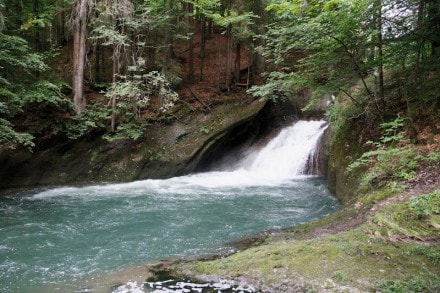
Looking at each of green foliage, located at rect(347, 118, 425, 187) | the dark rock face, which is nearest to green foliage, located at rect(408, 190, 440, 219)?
green foliage, located at rect(347, 118, 425, 187)

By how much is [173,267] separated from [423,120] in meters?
7.81

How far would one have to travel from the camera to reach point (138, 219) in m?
9.82

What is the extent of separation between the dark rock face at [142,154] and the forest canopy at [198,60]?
0.64 m

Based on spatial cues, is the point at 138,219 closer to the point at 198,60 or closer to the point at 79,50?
the point at 79,50

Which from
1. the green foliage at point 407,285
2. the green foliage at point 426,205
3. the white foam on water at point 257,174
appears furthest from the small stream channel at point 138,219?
the green foliage at point 426,205

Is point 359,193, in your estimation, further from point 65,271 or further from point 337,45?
point 65,271

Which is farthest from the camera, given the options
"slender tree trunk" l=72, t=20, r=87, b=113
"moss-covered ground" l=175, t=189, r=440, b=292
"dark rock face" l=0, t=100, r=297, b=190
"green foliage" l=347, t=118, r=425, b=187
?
"slender tree trunk" l=72, t=20, r=87, b=113

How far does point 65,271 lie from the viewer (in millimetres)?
6406

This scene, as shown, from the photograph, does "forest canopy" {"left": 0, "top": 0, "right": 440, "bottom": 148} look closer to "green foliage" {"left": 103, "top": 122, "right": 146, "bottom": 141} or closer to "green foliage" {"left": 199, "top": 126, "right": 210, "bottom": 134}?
"green foliage" {"left": 103, "top": 122, "right": 146, "bottom": 141}

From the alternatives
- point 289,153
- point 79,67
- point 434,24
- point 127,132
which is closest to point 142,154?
point 127,132

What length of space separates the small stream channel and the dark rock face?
28.0 inches

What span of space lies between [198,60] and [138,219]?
14.7 metres

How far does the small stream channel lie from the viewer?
6.77 m

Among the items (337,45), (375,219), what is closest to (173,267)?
(375,219)
